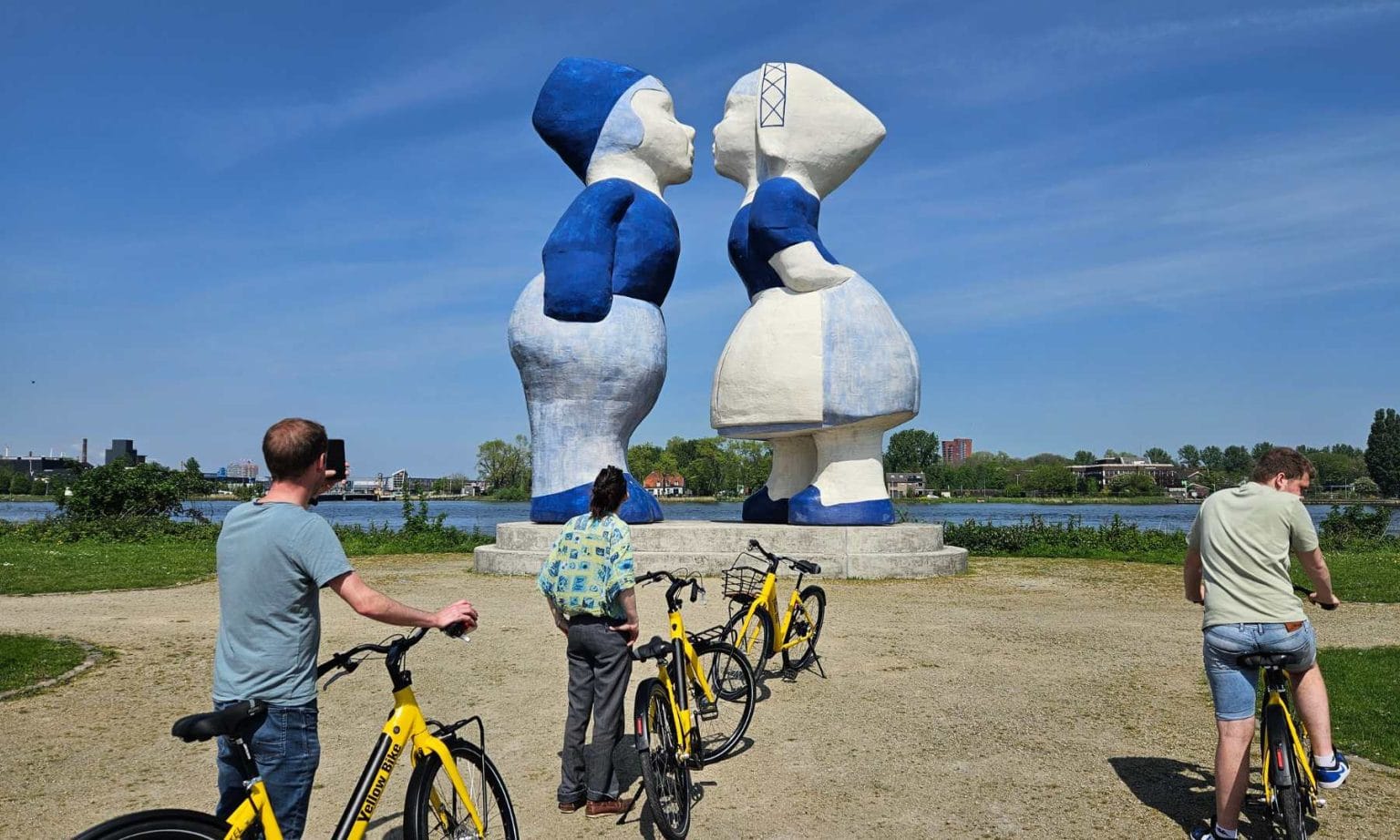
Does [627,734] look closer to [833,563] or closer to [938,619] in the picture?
[938,619]

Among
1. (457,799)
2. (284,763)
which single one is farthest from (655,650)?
(284,763)

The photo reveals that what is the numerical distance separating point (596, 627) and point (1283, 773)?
2.74 m

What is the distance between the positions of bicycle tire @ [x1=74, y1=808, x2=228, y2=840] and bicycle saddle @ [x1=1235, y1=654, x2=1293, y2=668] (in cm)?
354

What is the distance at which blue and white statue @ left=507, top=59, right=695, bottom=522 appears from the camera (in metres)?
12.2

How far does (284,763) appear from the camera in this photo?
9.57 ft

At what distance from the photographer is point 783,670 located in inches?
271

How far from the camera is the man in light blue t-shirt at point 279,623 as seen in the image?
9.55ft

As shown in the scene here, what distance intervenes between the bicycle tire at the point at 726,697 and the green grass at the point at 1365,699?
3.13 meters

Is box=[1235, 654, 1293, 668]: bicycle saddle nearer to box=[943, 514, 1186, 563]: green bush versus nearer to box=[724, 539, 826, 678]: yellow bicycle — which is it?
box=[724, 539, 826, 678]: yellow bicycle

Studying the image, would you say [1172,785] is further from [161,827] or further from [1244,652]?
[161,827]

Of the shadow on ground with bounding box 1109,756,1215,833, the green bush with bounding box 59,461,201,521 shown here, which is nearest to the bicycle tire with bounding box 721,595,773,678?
the shadow on ground with bounding box 1109,756,1215,833

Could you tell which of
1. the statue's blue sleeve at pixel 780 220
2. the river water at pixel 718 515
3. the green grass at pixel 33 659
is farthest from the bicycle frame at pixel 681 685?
the river water at pixel 718 515

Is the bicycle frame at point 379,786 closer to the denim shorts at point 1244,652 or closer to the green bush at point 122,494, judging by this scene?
the denim shorts at point 1244,652

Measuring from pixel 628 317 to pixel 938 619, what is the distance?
5480 millimetres
